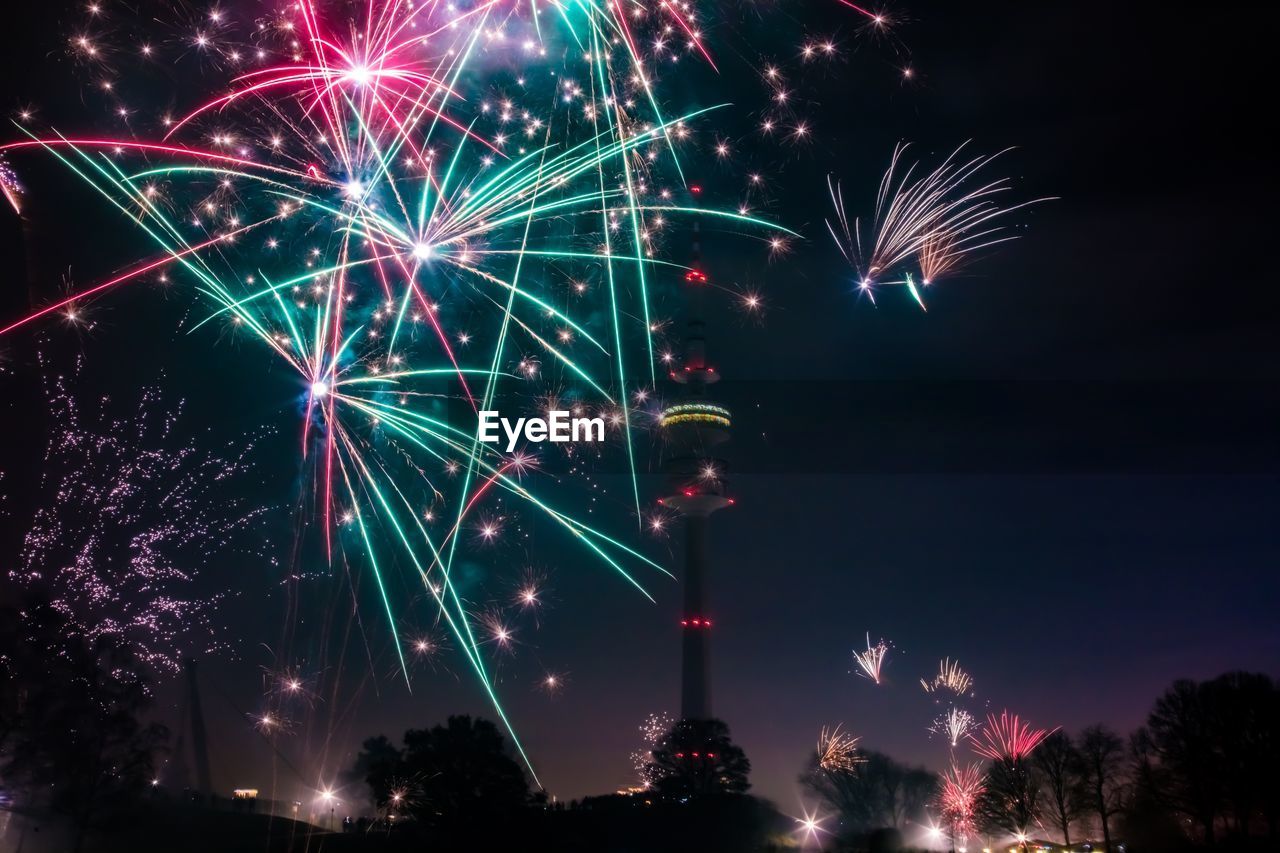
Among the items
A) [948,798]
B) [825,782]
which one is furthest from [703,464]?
[948,798]

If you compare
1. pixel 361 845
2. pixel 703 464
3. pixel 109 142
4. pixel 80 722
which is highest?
pixel 703 464

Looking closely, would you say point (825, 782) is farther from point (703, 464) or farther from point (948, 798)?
point (703, 464)

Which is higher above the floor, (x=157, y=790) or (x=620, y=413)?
(x=620, y=413)

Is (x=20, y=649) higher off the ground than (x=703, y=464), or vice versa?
(x=703, y=464)

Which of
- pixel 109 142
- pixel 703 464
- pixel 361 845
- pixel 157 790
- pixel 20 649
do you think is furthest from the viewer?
pixel 703 464

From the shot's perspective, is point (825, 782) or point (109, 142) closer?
point (109, 142)

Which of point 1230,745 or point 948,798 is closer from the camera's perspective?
point 1230,745

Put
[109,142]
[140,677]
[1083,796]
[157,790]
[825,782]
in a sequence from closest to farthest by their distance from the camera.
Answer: [109,142] < [140,677] < [157,790] < [1083,796] < [825,782]

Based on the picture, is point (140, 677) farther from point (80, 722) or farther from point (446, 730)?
point (446, 730)

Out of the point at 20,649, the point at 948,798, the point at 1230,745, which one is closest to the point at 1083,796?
the point at 1230,745

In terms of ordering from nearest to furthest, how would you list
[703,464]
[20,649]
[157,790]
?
1. [20,649]
2. [157,790]
3. [703,464]
